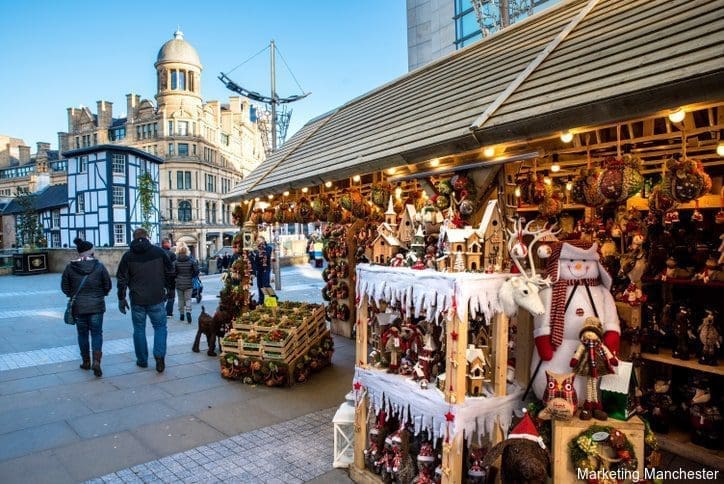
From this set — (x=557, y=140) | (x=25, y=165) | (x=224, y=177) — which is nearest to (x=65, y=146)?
(x=25, y=165)

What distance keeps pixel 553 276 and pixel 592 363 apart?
0.76 m

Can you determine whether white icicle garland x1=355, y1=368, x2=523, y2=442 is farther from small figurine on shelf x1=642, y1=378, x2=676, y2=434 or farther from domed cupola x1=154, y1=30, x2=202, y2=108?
domed cupola x1=154, y1=30, x2=202, y2=108

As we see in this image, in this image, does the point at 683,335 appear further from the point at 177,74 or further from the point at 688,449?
the point at 177,74

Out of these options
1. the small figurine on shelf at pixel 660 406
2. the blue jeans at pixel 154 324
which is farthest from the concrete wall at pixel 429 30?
the small figurine on shelf at pixel 660 406

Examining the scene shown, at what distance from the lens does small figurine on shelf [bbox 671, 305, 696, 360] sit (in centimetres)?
447

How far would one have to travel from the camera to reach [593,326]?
11.9 feet

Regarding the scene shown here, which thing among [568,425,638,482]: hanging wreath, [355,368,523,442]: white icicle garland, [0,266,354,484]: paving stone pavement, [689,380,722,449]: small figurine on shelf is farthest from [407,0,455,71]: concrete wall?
[568,425,638,482]: hanging wreath

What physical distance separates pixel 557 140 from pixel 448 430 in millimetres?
2597

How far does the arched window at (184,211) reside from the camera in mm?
50906

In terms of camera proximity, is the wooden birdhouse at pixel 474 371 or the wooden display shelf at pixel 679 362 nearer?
the wooden birdhouse at pixel 474 371

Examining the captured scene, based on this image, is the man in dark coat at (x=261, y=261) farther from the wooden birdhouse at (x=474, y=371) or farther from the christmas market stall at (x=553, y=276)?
the wooden birdhouse at (x=474, y=371)

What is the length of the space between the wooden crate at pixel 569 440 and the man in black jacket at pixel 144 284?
6.31m

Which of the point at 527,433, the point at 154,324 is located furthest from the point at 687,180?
the point at 154,324

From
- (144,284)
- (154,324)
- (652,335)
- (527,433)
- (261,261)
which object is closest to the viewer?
(527,433)
